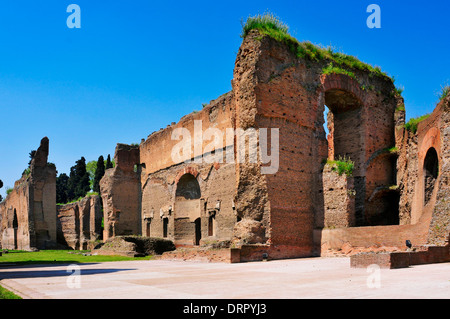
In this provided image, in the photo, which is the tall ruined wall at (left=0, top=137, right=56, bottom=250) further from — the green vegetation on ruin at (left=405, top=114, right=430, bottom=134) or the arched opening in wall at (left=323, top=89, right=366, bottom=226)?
the green vegetation on ruin at (left=405, top=114, right=430, bottom=134)

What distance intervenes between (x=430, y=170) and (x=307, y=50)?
587 cm

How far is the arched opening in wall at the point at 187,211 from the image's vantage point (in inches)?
851

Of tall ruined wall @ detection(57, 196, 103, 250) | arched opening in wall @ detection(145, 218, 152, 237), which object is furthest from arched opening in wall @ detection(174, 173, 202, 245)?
tall ruined wall @ detection(57, 196, 103, 250)

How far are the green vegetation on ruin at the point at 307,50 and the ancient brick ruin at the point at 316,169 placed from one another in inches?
7.8

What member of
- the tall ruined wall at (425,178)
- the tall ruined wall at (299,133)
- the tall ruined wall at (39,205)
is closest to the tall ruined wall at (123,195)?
the tall ruined wall at (39,205)

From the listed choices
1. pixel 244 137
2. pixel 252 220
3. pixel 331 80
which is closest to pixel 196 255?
pixel 252 220

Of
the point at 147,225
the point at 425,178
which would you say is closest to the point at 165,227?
the point at 147,225

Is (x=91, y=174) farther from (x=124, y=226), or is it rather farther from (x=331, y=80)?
(x=331, y=80)

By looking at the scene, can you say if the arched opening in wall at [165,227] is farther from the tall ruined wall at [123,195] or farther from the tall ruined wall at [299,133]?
the tall ruined wall at [299,133]

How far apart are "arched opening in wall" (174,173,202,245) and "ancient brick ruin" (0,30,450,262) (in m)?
1.58

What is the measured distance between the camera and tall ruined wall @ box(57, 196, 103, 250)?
32.4m
